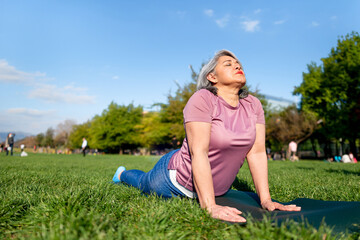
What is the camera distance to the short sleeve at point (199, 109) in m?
2.47

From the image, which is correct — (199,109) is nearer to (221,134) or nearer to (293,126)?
(221,134)

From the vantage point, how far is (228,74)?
276 cm

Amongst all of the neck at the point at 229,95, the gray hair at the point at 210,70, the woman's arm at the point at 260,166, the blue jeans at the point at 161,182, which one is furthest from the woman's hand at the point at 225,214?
the gray hair at the point at 210,70

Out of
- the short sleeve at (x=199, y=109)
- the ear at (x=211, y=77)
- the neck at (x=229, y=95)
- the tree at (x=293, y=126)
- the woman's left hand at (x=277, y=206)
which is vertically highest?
the tree at (x=293, y=126)

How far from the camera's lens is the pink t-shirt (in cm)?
252

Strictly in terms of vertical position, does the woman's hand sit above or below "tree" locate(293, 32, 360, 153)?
below

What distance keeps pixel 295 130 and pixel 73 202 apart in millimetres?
37638

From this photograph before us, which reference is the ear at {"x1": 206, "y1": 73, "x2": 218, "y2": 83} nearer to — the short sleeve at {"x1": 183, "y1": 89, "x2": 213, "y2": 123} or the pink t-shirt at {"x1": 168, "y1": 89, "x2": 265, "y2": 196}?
the pink t-shirt at {"x1": 168, "y1": 89, "x2": 265, "y2": 196}

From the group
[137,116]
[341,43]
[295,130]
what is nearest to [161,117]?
[295,130]

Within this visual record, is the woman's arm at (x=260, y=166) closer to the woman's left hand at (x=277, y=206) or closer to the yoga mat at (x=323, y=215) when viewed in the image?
the woman's left hand at (x=277, y=206)

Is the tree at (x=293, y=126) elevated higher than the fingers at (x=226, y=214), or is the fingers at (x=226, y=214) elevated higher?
the tree at (x=293, y=126)

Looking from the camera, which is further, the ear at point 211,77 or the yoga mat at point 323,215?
the ear at point 211,77

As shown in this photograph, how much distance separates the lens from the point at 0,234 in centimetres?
203

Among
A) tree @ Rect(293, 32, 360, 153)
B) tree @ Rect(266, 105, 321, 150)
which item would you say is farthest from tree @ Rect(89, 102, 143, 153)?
tree @ Rect(293, 32, 360, 153)
